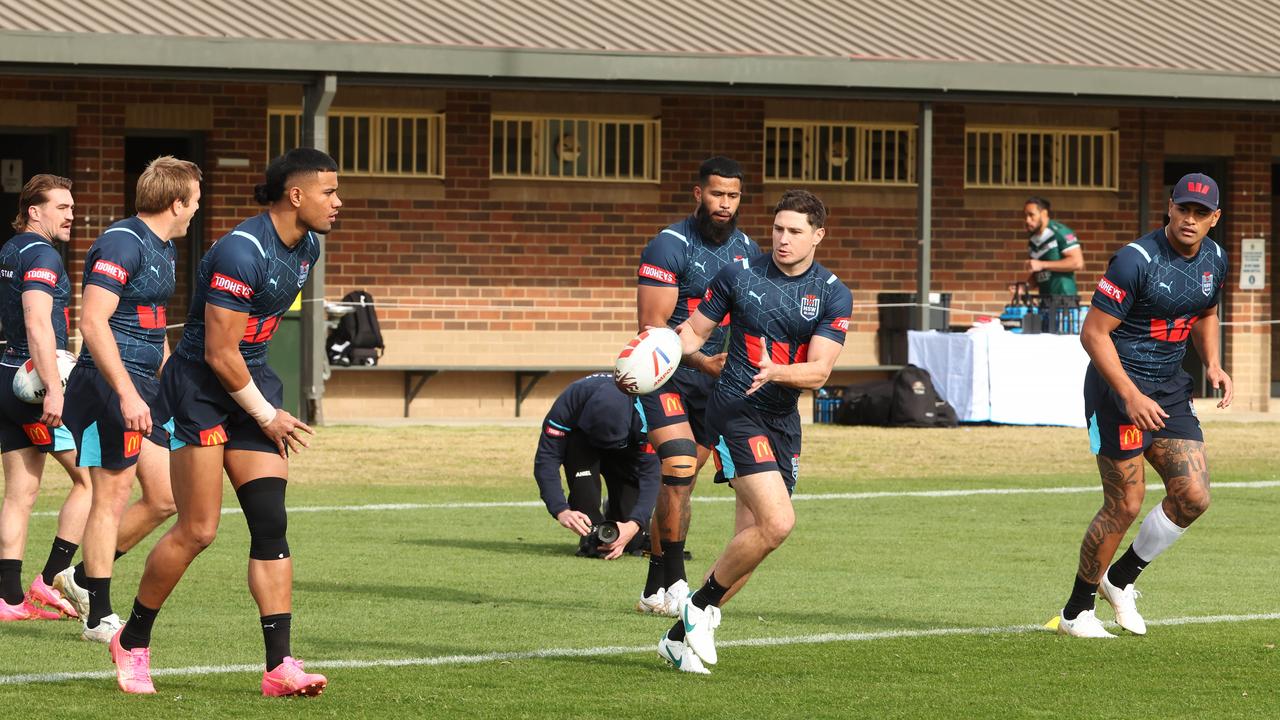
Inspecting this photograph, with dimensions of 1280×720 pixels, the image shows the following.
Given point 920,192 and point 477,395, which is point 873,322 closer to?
point 920,192

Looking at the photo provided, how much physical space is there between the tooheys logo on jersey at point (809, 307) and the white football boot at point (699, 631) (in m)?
1.14

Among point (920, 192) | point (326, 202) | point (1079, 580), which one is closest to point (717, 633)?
point (1079, 580)

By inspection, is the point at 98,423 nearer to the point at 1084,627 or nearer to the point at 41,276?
the point at 41,276

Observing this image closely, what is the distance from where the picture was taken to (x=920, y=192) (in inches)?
802

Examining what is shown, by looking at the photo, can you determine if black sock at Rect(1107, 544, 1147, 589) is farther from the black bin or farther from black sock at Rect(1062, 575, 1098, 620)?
the black bin

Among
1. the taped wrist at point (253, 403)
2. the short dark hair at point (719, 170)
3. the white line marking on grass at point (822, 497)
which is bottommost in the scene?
the white line marking on grass at point (822, 497)

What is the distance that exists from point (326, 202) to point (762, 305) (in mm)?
1722

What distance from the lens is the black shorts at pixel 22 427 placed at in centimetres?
865

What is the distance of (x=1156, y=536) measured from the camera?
8445 millimetres

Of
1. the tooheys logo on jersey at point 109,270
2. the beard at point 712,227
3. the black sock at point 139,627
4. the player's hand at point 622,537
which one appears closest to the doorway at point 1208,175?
the player's hand at point 622,537

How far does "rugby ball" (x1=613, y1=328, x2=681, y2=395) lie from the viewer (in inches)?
303

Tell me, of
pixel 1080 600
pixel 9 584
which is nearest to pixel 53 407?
pixel 9 584

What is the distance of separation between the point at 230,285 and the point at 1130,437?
372 centimetres

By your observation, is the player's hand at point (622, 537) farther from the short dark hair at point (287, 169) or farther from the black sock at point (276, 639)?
the short dark hair at point (287, 169)
